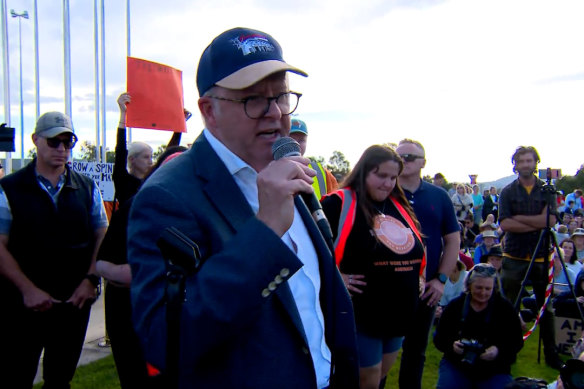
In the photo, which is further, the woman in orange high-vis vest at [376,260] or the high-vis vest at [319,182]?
the high-vis vest at [319,182]

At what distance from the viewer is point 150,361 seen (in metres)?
1.18

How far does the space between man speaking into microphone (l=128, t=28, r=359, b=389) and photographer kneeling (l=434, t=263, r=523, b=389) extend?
113 inches

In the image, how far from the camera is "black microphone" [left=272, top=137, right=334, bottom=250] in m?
1.34

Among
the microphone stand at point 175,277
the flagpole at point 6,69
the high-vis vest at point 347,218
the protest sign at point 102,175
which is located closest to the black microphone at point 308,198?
the microphone stand at point 175,277

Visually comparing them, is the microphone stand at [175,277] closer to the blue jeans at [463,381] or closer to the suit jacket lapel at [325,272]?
the suit jacket lapel at [325,272]

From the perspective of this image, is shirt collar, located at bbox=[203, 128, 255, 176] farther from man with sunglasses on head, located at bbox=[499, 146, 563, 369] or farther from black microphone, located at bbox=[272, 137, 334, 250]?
man with sunglasses on head, located at bbox=[499, 146, 563, 369]

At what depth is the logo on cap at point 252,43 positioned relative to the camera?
1402 millimetres

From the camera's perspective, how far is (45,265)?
3.23 meters

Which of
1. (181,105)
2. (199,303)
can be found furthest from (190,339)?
(181,105)

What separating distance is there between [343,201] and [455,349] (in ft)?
6.03

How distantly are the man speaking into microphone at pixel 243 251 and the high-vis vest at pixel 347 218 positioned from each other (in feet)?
5.40

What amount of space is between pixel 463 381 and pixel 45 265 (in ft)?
11.4

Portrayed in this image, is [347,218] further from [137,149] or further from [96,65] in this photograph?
[96,65]

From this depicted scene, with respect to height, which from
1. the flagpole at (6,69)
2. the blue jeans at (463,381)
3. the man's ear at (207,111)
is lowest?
the blue jeans at (463,381)
